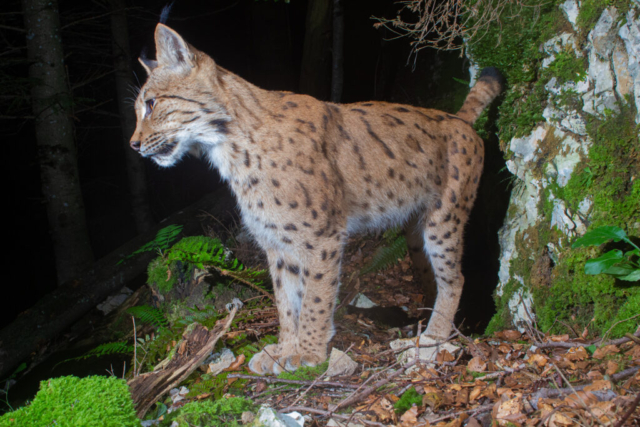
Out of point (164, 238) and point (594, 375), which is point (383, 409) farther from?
point (164, 238)

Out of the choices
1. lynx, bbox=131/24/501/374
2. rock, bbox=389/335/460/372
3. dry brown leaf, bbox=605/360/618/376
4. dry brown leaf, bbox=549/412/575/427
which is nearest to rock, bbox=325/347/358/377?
rock, bbox=389/335/460/372

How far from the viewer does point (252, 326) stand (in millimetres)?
4852

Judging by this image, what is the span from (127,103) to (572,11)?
6.54m

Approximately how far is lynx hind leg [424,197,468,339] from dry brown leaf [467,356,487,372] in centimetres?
147

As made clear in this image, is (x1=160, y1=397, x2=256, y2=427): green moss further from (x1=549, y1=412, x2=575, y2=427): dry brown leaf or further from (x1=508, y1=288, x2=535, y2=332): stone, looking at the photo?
(x1=508, y1=288, x2=535, y2=332): stone

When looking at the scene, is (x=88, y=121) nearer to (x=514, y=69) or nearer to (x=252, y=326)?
(x=252, y=326)

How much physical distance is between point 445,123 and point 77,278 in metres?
4.52

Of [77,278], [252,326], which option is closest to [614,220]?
[252,326]

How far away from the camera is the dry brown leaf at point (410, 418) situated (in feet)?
8.83

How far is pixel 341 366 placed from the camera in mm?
3584

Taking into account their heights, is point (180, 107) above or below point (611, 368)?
above

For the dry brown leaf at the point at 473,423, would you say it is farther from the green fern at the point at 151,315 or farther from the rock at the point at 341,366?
the green fern at the point at 151,315

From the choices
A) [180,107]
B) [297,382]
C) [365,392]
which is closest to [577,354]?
[365,392]

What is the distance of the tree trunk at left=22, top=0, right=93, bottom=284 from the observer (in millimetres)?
5746
